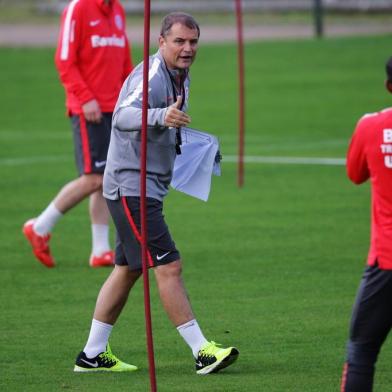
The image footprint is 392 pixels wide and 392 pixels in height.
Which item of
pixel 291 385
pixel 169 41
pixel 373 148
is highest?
pixel 169 41

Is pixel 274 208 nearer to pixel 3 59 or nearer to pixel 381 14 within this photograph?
pixel 3 59

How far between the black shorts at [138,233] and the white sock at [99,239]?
3645 millimetres

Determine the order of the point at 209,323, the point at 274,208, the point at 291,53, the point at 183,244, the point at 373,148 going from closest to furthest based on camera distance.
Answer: the point at 373,148
the point at 209,323
the point at 183,244
the point at 274,208
the point at 291,53

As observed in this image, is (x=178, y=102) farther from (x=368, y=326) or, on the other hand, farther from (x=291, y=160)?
(x=291, y=160)

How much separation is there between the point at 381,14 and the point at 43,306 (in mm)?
32382

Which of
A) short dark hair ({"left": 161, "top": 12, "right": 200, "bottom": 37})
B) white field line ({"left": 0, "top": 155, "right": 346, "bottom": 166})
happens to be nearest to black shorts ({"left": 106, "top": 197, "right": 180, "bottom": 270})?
short dark hair ({"left": 161, "top": 12, "right": 200, "bottom": 37})

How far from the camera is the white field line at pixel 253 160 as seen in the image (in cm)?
1927

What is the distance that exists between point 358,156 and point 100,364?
2.58 meters

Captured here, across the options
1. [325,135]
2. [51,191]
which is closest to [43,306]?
[51,191]

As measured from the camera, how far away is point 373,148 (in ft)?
21.6

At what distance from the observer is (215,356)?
Result: 27.0ft

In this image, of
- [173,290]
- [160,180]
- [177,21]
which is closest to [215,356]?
[173,290]

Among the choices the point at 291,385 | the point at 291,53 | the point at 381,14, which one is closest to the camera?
the point at 291,385

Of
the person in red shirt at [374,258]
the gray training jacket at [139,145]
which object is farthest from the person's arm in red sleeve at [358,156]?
the gray training jacket at [139,145]
